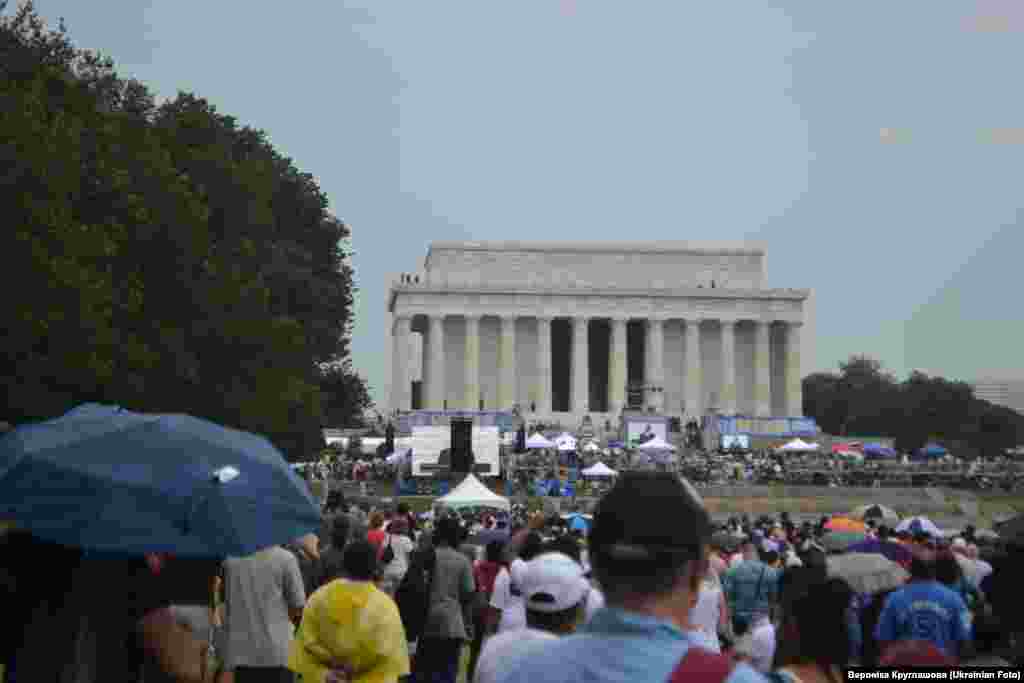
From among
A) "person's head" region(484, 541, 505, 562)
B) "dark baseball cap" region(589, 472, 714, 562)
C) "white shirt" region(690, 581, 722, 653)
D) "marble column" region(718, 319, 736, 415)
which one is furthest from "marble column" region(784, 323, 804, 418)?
"dark baseball cap" region(589, 472, 714, 562)

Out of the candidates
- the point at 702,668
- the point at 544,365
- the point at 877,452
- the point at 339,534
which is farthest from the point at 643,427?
the point at 702,668

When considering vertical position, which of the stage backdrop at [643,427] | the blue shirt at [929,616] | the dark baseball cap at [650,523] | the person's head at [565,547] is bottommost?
the blue shirt at [929,616]

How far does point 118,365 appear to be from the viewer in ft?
122

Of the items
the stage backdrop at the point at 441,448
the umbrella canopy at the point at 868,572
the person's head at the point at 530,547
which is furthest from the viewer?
the stage backdrop at the point at 441,448

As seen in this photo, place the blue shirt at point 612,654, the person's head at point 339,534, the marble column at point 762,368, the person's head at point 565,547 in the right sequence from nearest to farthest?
1. the blue shirt at point 612,654
2. the person's head at point 565,547
3. the person's head at point 339,534
4. the marble column at point 762,368

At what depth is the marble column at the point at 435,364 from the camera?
10262 centimetres

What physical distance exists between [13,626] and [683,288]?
9554 centimetres

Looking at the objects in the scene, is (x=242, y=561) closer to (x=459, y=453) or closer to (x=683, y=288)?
(x=459, y=453)

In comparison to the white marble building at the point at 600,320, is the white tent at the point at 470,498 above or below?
below

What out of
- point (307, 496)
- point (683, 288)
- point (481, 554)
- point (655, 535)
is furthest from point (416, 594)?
point (683, 288)

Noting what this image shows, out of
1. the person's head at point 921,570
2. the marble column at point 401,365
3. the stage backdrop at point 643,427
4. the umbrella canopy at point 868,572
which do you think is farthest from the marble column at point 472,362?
the person's head at point 921,570

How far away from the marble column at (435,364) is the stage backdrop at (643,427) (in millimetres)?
23615

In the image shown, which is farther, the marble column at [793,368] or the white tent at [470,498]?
the marble column at [793,368]

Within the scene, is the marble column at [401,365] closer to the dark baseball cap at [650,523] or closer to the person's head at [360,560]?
the person's head at [360,560]
